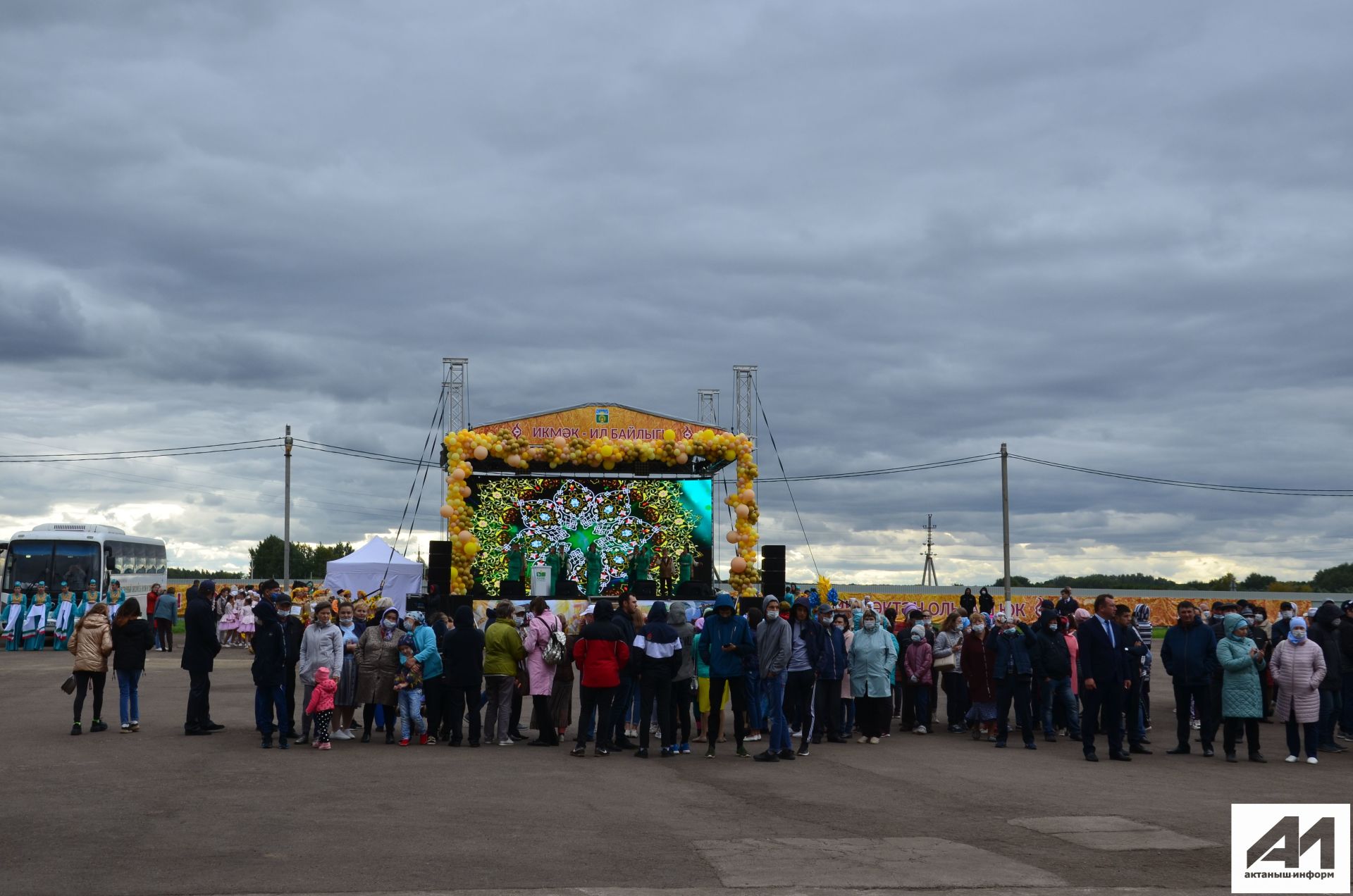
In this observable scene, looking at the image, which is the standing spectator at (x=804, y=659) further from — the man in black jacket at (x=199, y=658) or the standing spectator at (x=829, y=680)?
the man in black jacket at (x=199, y=658)

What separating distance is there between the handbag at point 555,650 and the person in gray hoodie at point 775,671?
8.20 feet

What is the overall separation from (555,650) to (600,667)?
3.42 feet

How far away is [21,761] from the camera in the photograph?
488 inches

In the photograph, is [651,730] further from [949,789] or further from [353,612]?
[949,789]

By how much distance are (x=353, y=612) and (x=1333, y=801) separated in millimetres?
11023

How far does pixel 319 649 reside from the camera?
14125 millimetres

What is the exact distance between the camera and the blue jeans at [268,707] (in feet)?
45.6

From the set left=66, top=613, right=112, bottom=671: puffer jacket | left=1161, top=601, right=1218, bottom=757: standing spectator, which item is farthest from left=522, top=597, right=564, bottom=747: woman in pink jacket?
left=1161, top=601, right=1218, bottom=757: standing spectator

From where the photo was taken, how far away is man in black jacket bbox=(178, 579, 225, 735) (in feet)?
48.3

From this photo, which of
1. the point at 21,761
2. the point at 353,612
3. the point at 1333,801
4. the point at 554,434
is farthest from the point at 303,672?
the point at 554,434

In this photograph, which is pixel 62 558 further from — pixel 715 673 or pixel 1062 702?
pixel 1062 702

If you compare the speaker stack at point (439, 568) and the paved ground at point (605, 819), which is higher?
the speaker stack at point (439, 568)

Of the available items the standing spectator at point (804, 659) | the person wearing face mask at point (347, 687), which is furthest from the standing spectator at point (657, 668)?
the person wearing face mask at point (347, 687)

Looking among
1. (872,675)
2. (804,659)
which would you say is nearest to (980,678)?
(872,675)
